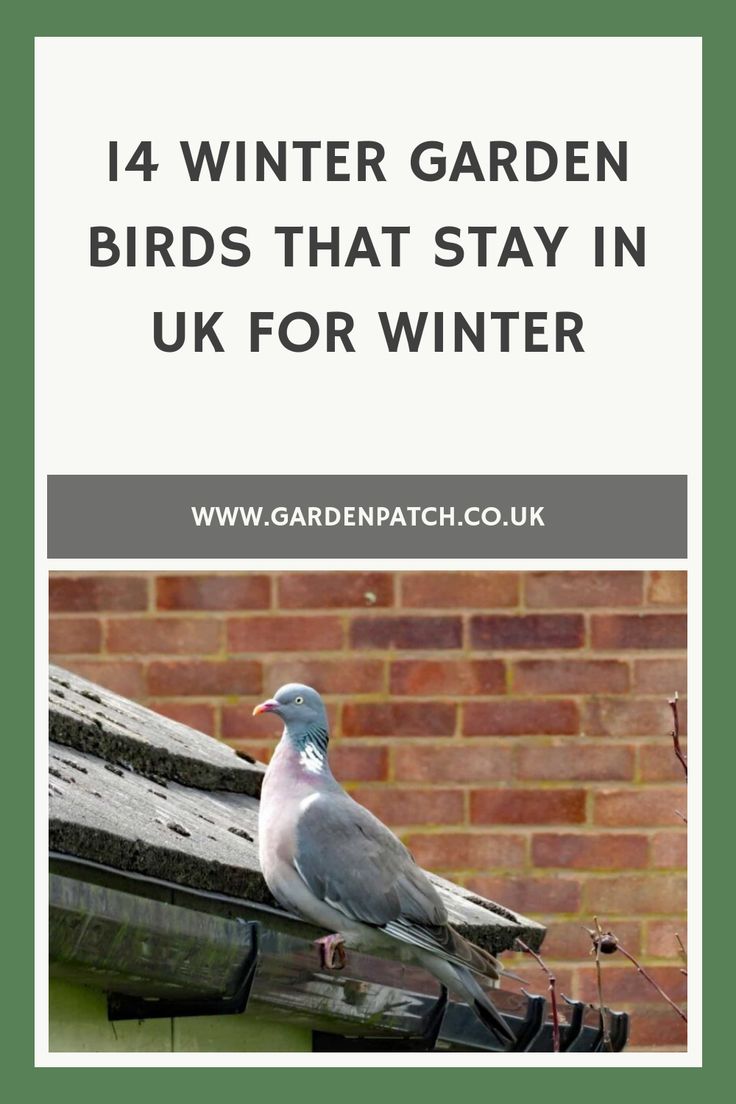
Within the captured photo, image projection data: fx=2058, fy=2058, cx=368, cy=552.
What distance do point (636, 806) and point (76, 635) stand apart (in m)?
1.61

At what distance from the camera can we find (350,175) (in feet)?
15.3

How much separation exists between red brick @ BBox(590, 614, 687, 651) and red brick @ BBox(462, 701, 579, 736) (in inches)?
9.1

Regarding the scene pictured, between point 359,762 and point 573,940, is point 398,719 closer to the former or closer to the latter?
point 359,762

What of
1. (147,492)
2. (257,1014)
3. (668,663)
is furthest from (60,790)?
(668,663)

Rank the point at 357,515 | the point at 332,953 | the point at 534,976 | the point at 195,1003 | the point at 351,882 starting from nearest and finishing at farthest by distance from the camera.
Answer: the point at 195,1003 → the point at 332,953 → the point at 351,882 → the point at 357,515 → the point at 534,976

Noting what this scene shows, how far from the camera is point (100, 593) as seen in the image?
564 cm

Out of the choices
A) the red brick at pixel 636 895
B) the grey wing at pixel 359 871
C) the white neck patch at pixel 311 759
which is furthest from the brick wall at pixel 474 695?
the grey wing at pixel 359 871

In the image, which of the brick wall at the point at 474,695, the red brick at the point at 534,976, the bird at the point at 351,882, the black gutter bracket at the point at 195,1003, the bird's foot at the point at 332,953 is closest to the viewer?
the black gutter bracket at the point at 195,1003

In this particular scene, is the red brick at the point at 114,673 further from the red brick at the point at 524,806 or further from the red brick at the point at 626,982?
the red brick at the point at 626,982

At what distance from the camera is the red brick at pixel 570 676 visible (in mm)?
5641

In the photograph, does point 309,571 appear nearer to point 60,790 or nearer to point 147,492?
point 147,492

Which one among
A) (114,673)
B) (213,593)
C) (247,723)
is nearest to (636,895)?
(247,723)

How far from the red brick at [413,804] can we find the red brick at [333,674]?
280 millimetres

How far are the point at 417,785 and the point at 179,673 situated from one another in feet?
2.36
